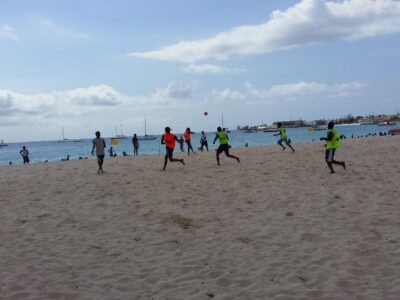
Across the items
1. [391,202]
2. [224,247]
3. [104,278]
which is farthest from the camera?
[391,202]

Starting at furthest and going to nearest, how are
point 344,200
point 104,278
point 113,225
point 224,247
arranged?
point 344,200, point 113,225, point 224,247, point 104,278

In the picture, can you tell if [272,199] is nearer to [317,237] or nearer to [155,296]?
[317,237]

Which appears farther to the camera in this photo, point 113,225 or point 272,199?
point 272,199

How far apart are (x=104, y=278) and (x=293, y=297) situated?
8.11ft

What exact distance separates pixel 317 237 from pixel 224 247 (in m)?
1.54

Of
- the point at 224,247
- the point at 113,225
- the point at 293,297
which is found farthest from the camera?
the point at 113,225

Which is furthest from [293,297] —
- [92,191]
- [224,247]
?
[92,191]

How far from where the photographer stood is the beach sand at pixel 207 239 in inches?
211

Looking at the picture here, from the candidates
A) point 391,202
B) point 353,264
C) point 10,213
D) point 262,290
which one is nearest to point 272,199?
point 391,202

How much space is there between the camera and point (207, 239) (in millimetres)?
7348

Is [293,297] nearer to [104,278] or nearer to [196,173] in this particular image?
[104,278]

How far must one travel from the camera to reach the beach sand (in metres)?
5.36

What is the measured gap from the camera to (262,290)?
16.9ft

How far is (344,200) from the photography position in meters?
Result: 9.70
